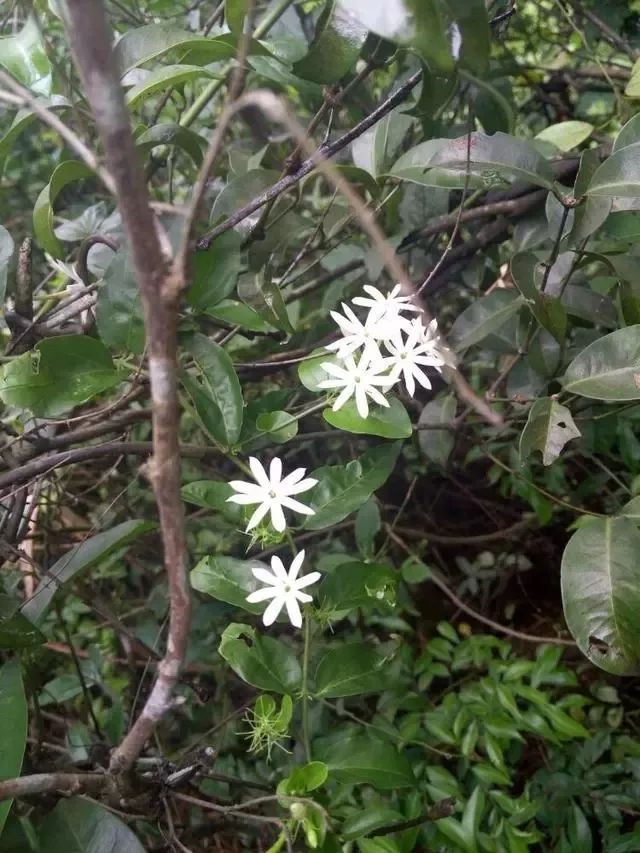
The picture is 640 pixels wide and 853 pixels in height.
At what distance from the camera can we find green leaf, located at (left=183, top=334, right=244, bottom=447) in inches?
25.5

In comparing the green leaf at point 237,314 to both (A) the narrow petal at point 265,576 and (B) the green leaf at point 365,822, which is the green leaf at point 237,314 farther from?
(B) the green leaf at point 365,822

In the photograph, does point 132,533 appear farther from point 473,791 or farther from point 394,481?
point 394,481

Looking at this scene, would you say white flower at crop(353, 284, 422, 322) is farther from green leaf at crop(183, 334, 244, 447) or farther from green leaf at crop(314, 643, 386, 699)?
green leaf at crop(314, 643, 386, 699)

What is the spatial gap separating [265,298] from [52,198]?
0.81 feet

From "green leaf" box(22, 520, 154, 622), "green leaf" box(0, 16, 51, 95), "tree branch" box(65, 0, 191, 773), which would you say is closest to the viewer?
"tree branch" box(65, 0, 191, 773)

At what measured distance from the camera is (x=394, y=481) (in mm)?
1290

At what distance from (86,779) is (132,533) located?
22cm

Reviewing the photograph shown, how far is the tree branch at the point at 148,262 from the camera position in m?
0.26

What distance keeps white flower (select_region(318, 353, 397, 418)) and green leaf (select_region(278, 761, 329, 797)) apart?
31 centimetres

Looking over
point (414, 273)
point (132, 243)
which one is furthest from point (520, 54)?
point (132, 243)

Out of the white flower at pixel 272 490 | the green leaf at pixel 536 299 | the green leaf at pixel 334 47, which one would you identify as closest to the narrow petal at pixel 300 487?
the white flower at pixel 272 490

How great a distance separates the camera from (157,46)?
724mm

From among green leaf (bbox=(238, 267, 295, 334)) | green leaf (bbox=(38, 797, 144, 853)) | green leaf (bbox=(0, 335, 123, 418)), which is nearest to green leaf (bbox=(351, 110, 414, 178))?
green leaf (bbox=(238, 267, 295, 334))

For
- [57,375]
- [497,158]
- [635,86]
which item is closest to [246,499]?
[57,375]
